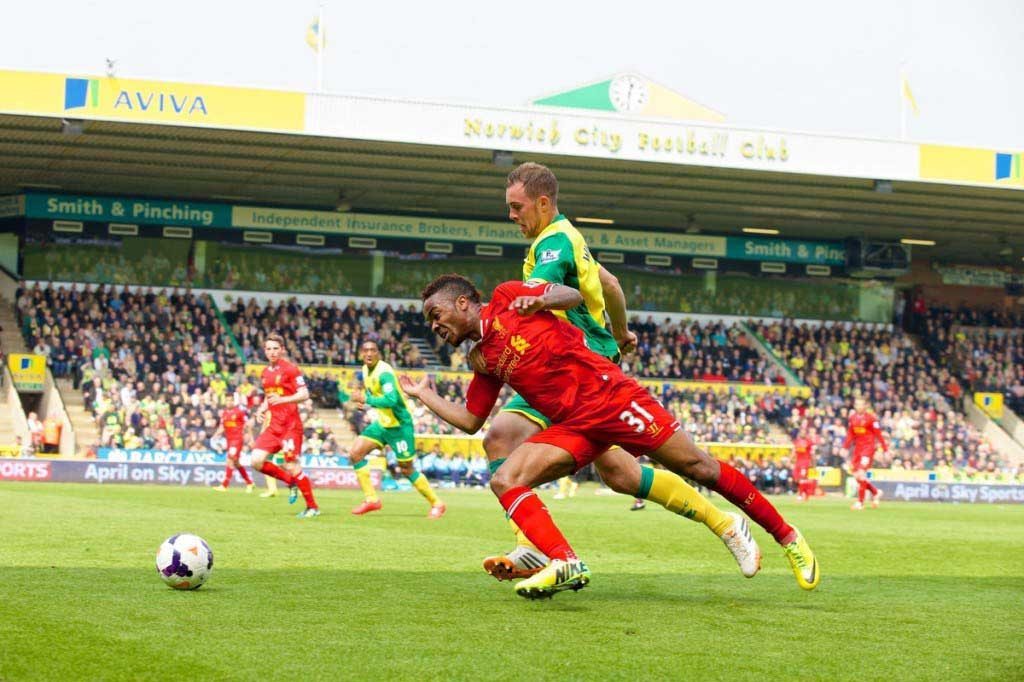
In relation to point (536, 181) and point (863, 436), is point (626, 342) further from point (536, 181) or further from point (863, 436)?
point (863, 436)

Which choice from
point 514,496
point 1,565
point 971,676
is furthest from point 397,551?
point 971,676

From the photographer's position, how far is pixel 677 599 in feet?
25.9

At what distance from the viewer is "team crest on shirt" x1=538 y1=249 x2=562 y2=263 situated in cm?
764

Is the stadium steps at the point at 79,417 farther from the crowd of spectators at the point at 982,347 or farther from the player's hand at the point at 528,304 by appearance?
the crowd of spectators at the point at 982,347

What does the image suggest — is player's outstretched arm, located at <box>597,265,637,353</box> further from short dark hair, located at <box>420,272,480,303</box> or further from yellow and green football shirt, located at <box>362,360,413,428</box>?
yellow and green football shirt, located at <box>362,360,413,428</box>

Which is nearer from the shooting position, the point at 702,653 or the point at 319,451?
the point at 702,653

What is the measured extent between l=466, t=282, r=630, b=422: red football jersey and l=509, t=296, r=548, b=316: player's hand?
20 cm

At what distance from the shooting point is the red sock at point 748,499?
783 cm

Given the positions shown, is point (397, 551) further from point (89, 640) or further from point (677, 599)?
point (89, 640)

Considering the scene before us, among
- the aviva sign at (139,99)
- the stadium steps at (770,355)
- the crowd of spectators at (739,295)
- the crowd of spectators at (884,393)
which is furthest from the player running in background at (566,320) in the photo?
the crowd of spectators at (739,295)

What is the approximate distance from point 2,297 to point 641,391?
34738mm

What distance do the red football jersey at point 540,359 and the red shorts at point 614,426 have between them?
0.04 meters

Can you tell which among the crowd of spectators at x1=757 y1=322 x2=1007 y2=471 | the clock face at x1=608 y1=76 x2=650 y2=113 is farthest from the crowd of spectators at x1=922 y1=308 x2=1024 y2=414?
the clock face at x1=608 y1=76 x2=650 y2=113

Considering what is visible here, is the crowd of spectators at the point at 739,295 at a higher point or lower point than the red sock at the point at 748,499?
higher
